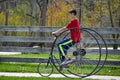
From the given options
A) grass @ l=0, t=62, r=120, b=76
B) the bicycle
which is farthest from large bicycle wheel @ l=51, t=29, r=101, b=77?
grass @ l=0, t=62, r=120, b=76

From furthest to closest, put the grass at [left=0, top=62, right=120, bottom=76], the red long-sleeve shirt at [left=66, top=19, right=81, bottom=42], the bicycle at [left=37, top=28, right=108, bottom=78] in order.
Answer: the grass at [left=0, top=62, right=120, bottom=76] < the bicycle at [left=37, top=28, right=108, bottom=78] < the red long-sleeve shirt at [left=66, top=19, right=81, bottom=42]

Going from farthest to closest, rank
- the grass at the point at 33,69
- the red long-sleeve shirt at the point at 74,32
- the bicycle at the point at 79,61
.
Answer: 1. the grass at the point at 33,69
2. the bicycle at the point at 79,61
3. the red long-sleeve shirt at the point at 74,32

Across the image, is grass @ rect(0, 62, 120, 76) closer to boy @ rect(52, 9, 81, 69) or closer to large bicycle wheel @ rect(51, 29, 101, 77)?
large bicycle wheel @ rect(51, 29, 101, 77)

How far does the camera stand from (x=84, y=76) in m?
8.54

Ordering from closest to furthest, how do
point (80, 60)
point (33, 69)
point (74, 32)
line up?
point (74, 32) → point (80, 60) → point (33, 69)

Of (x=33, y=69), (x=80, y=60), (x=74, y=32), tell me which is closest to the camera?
(x=74, y=32)

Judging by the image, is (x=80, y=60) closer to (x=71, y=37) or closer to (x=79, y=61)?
(x=79, y=61)

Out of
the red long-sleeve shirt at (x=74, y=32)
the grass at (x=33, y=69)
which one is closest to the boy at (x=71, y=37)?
the red long-sleeve shirt at (x=74, y=32)

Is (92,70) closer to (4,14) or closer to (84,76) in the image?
(84,76)

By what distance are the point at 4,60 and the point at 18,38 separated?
0.85 meters

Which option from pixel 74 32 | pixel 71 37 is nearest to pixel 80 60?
pixel 71 37

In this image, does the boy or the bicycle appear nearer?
the boy

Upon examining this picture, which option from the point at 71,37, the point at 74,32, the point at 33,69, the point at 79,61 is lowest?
the point at 33,69

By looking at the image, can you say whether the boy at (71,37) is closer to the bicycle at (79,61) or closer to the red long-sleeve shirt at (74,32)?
the red long-sleeve shirt at (74,32)
